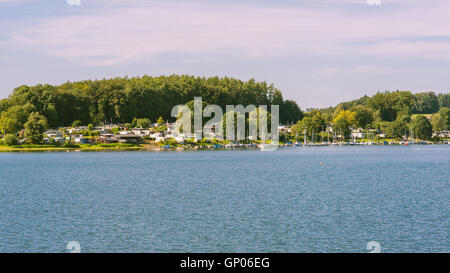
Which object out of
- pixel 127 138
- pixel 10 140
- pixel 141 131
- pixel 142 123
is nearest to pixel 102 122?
pixel 142 123

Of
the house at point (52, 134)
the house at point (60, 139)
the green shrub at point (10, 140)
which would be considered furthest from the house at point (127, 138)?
the green shrub at point (10, 140)

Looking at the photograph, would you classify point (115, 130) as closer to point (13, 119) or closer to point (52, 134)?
point (52, 134)

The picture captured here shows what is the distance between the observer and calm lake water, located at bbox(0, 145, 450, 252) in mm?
26766

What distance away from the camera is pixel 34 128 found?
136 m

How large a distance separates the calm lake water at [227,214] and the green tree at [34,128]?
7650cm

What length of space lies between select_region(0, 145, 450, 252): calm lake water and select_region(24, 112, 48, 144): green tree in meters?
76.5

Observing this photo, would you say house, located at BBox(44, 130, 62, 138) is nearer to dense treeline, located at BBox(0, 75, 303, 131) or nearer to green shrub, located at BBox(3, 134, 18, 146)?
dense treeline, located at BBox(0, 75, 303, 131)

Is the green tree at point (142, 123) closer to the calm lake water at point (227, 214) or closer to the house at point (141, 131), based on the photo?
the house at point (141, 131)

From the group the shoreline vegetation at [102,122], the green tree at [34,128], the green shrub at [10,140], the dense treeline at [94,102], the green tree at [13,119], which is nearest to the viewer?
the green tree at [34,128]

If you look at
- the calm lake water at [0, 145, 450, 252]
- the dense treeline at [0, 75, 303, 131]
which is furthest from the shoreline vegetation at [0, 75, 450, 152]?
the calm lake water at [0, 145, 450, 252]

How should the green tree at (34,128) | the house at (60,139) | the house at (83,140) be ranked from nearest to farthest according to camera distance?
1. the green tree at (34,128)
2. the house at (60,139)
3. the house at (83,140)

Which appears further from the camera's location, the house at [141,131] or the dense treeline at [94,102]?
the house at [141,131]

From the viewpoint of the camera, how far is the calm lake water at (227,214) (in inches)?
1054
